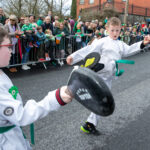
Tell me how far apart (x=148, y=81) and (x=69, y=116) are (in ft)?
12.5

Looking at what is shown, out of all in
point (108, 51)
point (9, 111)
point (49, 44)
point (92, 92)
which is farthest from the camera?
point (49, 44)

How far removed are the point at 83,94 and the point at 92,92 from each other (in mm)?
65

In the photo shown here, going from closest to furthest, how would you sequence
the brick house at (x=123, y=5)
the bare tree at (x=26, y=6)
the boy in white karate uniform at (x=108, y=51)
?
the boy in white karate uniform at (x=108, y=51) < the bare tree at (x=26, y=6) < the brick house at (x=123, y=5)

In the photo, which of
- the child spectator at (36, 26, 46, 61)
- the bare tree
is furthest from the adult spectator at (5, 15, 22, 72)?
the bare tree

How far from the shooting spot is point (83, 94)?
1112mm

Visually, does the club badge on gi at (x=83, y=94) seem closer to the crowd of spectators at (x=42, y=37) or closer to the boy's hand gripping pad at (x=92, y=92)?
the boy's hand gripping pad at (x=92, y=92)

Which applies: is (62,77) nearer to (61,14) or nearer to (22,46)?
(22,46)

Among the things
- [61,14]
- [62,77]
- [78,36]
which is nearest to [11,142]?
[62,77]

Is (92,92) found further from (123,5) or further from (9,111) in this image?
(123,5)

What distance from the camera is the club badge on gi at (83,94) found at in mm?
1094

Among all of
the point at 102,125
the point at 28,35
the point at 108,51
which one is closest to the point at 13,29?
Answer: the point at 28,35

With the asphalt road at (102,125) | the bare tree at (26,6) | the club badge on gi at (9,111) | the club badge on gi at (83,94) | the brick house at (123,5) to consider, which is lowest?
the asphalt road at (102,125)

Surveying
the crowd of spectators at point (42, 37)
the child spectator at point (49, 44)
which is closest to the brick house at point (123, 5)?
the crowd of spectators at point (42, 37)

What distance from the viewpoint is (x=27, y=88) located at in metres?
5.17
